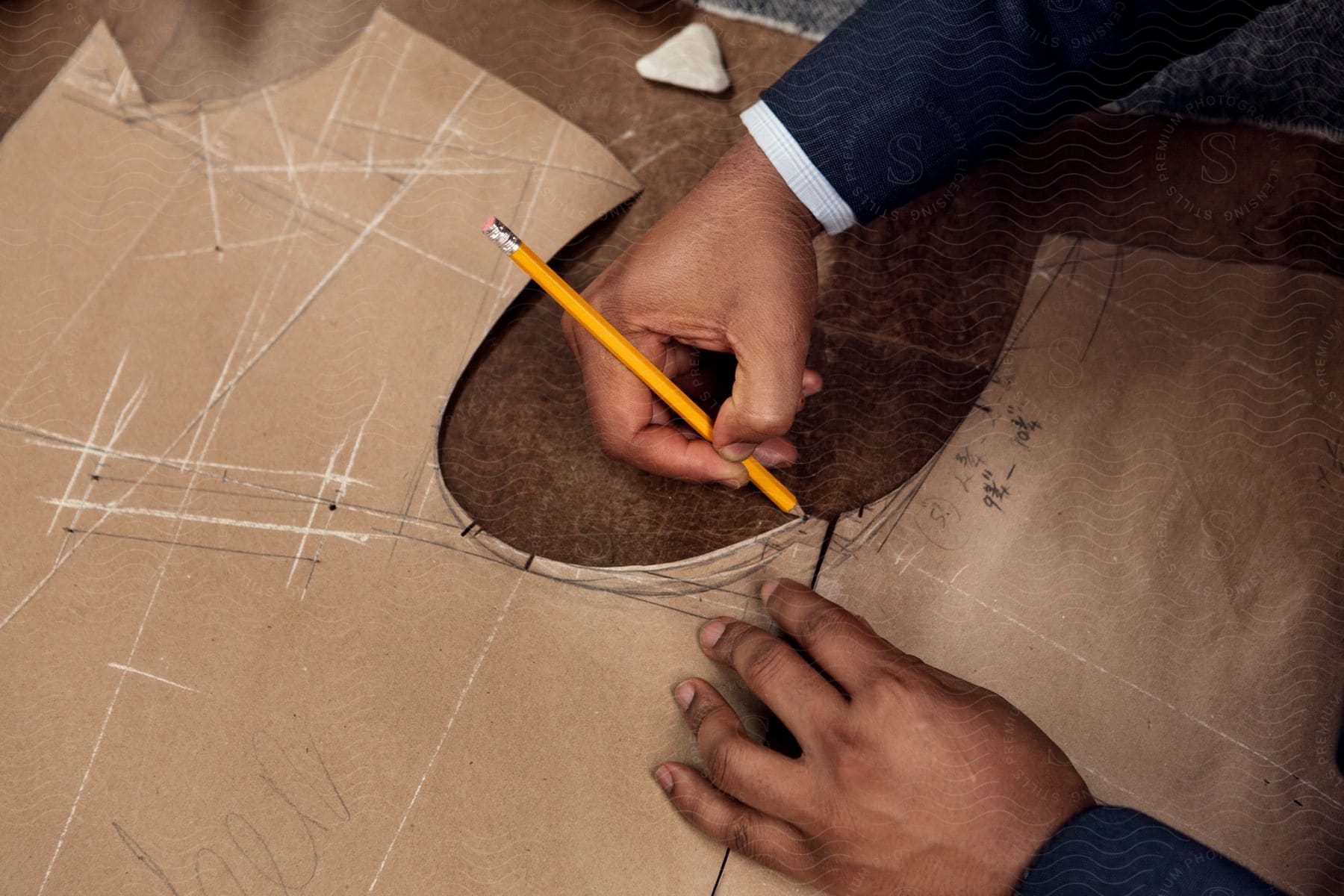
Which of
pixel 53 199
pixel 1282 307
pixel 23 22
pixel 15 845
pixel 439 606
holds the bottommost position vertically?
pixel 15 845

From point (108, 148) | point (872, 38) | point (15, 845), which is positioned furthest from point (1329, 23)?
point (15, 845)

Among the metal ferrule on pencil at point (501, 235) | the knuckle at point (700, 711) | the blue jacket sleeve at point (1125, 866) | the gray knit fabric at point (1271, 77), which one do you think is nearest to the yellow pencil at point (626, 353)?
the metal ferrule on pencil at point (501, 235)

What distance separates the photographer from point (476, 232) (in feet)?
2.05

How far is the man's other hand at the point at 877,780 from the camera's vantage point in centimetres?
48

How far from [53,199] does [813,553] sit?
0.60 meters

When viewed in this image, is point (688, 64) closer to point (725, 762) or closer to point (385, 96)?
point (385, 96)

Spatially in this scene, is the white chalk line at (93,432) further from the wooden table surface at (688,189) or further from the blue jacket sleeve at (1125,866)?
the blue jacket sleeve at (1125,866)

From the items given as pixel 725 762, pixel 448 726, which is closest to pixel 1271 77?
pixel 725 762

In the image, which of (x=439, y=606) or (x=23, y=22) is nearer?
(x=439, y=606)

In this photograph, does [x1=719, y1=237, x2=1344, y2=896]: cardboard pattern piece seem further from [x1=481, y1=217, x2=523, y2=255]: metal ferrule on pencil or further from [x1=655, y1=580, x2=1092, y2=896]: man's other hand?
[x1=481, y1=217, x2=523, y2=255]: metal ferrule on pencil

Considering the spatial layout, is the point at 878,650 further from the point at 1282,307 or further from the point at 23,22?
the point at 23,22

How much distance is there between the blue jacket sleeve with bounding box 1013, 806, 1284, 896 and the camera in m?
0.46

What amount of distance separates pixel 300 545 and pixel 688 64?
466mm

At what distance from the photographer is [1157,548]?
566 mm
